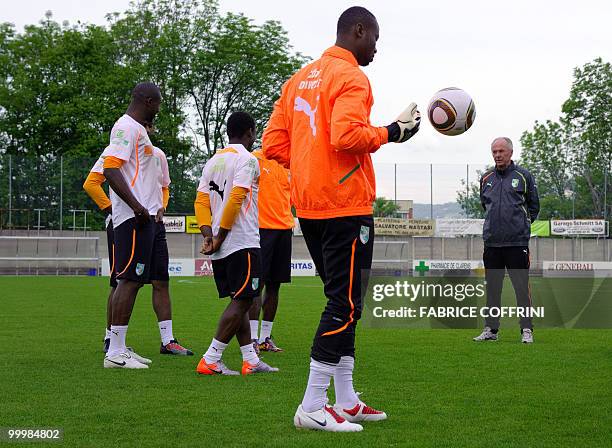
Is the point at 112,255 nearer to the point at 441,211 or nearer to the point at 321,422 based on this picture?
the point at 321,422

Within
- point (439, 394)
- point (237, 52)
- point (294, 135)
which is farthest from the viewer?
point (237, 52)

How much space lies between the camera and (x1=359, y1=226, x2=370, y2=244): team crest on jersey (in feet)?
16.2

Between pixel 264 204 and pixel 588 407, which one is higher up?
pixel 264 204

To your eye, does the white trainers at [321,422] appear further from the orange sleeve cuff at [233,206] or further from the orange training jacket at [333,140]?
the orange sleeve cuff at [233,206]

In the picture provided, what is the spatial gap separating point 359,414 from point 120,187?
3.23 meters

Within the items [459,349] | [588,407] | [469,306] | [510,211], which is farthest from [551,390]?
[469,306]

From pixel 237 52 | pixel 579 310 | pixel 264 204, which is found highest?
pixel 237 52

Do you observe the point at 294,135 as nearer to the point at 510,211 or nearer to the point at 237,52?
the point at 510,211

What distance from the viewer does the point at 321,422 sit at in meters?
4.76

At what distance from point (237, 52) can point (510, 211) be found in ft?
150

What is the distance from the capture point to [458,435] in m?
4.61

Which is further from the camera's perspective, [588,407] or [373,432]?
[588,407]

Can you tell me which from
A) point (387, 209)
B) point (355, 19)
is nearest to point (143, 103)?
point (355, 19)

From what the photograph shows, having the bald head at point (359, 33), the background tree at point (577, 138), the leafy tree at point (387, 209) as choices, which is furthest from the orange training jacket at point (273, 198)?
the background tree at point (577, 138)
